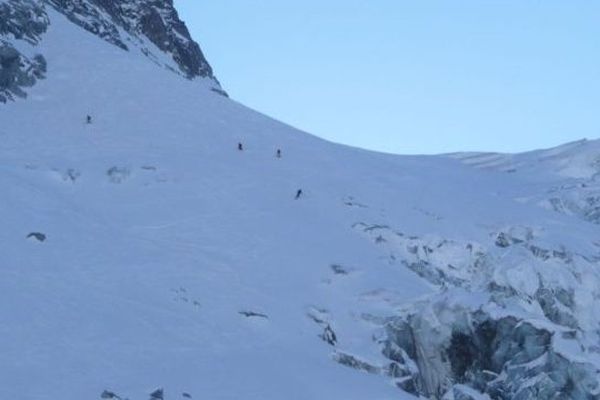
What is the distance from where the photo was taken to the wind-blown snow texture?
22.7 metres

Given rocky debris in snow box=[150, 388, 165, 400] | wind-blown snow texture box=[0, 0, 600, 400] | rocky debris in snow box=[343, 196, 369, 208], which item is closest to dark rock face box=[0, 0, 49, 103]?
wind-blown snow texture box=[0, 0, 600, 400]

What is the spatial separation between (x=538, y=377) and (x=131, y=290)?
1245 centimetres

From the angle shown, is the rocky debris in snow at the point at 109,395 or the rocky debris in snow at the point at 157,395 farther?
the rocky debris in snow at the point at 157,395

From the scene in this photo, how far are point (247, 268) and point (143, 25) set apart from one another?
227 ft

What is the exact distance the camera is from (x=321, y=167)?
49.6 meters

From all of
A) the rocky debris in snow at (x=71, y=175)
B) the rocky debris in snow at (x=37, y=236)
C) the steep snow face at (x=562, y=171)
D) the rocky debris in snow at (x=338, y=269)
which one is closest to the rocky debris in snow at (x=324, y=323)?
the rocky debris in snow at (x=338, y=269)

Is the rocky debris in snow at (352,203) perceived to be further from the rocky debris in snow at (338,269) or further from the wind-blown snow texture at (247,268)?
the rocky debris in snow at (338,269)

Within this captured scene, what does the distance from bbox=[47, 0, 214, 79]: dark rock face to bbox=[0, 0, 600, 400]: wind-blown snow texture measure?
17.5 meters

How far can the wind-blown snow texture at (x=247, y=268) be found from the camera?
2273 centimetres

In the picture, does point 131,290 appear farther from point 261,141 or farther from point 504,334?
point 261,141

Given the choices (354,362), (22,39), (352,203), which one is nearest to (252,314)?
(354,362)

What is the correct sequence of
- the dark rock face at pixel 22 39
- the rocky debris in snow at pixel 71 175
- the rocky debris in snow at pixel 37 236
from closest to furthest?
the rocky debris in snow at pixel 37 236 < the rocky debris in snow at pixel 71 175 < the dark rock face at pixel 22 39

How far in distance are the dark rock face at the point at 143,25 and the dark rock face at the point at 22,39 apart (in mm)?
11399

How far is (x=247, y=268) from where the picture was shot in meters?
32.1
